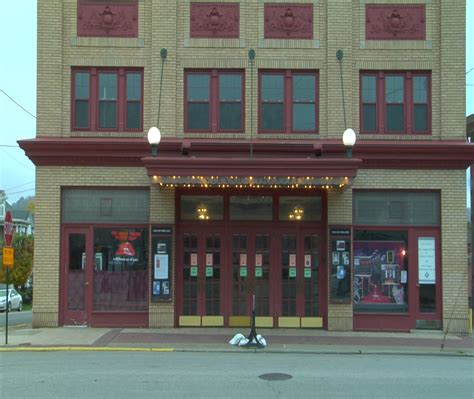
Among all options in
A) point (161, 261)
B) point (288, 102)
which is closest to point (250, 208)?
point (161, 261)

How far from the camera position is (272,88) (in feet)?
53.8

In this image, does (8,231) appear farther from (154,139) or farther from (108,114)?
(108,114)

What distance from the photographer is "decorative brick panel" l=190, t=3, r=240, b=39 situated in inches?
643

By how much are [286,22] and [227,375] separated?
33.4ft

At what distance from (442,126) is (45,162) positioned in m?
10.8

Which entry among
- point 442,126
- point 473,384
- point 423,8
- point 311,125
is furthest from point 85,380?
point 423,8

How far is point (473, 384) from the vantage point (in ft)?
31.4

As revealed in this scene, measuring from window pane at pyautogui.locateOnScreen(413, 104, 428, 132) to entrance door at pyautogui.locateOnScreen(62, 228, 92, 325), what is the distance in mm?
9478

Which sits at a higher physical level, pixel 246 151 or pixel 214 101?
pixel 214 101

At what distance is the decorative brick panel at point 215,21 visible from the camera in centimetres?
1634

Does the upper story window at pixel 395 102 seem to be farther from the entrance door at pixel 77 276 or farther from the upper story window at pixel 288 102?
the entrance door at pixel 77 276

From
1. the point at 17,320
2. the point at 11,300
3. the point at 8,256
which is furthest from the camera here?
the point at 11,300

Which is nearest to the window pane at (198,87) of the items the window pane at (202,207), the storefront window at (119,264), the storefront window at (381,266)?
the window pane at (202,207)

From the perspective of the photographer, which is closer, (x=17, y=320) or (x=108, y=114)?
(x=108, y=114)
